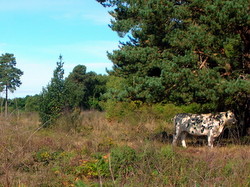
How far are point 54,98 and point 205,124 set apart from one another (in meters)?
8.44

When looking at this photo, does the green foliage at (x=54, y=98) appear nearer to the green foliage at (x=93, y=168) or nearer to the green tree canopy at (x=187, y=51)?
the green tree canopy at (x=187, y=51)

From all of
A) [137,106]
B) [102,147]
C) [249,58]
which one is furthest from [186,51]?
[137,106]

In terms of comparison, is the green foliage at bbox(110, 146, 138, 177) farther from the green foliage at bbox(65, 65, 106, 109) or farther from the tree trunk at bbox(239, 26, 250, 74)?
the green foliage at bbox(65, 65, 106, 109)

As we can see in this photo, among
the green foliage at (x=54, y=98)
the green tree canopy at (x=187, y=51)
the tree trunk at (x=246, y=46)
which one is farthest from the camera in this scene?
the green foliage at (x=54, y=98)

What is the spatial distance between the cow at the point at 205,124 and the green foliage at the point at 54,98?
7035 millimetres

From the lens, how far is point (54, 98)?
18828 mm

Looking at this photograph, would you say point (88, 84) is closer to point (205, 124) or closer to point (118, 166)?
point (205, 124)

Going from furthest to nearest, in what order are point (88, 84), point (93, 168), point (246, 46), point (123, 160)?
point (88, 84)
point (246, 46)
point (93, 168)
point (123, 160)

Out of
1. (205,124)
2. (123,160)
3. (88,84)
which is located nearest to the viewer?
(123,160)

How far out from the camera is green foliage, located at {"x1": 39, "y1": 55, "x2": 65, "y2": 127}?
61.2 feet

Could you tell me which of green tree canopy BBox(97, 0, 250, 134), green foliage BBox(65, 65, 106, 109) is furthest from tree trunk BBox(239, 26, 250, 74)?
green foliage BBox(65, 65, 106, 109)

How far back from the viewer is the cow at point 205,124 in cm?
1337

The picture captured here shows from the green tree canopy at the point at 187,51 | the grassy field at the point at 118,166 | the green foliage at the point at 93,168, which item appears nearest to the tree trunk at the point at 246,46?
the green tree canopy at the point at 187,51

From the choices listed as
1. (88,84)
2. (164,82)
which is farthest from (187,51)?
(88,84)
